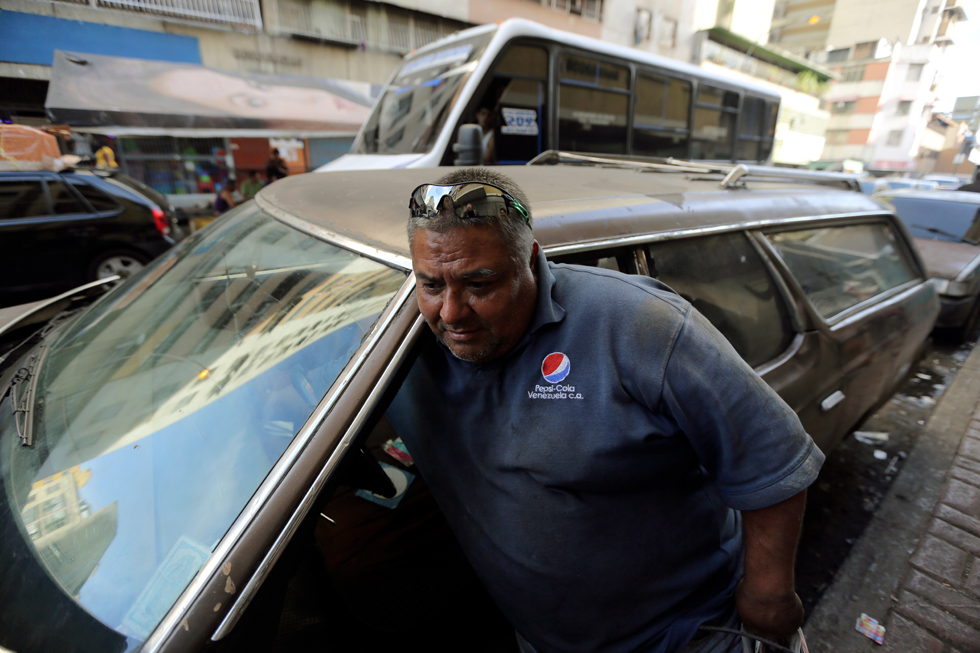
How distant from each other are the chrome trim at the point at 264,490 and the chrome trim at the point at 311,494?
6cm

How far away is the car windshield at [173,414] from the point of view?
3.28ft

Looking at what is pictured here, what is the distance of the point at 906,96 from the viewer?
4262 cm

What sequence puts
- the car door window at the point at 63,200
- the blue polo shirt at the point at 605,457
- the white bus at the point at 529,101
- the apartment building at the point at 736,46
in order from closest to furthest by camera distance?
the blue polo shirt at the point at 605,457 → the white bus at the point at 529,101 → the car door window at the point at 63,200 → the apartment building at the point at 736,46

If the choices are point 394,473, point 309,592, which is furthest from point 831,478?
point 309,592

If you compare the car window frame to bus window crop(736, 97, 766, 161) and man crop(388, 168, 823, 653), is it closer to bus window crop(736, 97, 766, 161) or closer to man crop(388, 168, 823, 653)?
man crop(388, 168, 823, 653)

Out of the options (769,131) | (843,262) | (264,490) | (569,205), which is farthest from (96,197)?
(769,131)

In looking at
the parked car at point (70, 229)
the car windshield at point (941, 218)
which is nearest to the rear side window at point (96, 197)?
the parked car at point (70, 229)

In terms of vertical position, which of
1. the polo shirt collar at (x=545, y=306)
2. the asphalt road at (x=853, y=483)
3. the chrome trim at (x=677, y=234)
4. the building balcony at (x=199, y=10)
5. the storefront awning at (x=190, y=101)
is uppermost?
the building balcony at (x=199, y=10)

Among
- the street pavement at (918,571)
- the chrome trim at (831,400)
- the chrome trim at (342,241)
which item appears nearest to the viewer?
the chrome trim at (342,241)

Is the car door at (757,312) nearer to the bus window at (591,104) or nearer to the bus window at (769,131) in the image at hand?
the bus window at (591,104)

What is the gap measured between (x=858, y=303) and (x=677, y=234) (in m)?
1.53

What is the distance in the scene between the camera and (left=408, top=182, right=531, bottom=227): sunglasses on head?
1.05 m

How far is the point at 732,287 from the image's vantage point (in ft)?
6.45

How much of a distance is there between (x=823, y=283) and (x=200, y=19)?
14.4 metres
